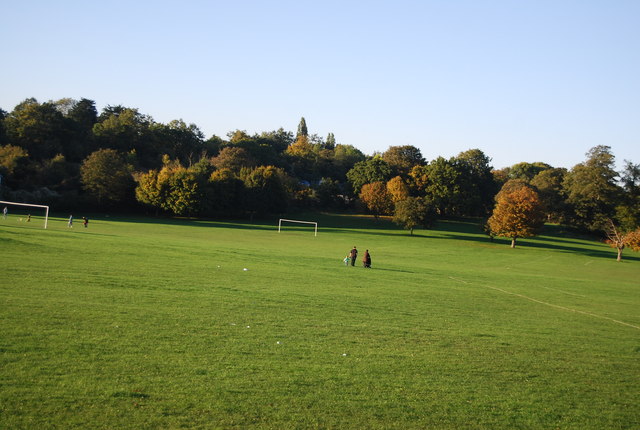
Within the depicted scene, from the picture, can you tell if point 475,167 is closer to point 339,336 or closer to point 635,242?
point 635,242

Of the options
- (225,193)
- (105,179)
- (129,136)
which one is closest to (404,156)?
(225,193)

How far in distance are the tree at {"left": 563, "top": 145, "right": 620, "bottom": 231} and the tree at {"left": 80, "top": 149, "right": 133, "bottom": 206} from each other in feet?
294

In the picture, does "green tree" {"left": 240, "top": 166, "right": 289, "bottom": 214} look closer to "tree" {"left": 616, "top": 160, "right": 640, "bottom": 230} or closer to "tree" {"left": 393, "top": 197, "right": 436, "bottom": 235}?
"tree" {"left": 393, "top": 197, "right": 436, "bottom": 235}

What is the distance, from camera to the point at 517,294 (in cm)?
2716

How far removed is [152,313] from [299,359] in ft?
17.4

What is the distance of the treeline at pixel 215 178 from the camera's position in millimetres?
84875

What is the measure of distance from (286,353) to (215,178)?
82171 mm

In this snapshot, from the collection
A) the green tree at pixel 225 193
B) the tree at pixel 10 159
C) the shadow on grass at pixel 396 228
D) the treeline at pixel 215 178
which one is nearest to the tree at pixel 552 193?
the treeline at pixel 215 178

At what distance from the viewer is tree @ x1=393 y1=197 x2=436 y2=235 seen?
269 feet

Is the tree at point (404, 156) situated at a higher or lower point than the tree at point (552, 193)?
higher

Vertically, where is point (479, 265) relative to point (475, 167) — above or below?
below

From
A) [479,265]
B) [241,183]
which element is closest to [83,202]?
[241,183]

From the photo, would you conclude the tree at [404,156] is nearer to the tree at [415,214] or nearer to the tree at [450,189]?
the tree at [450,189]

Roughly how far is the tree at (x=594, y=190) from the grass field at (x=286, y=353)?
80.6 meters
